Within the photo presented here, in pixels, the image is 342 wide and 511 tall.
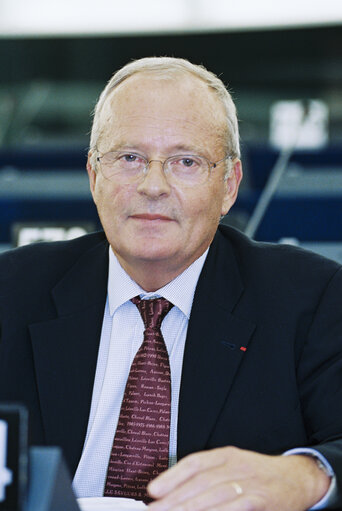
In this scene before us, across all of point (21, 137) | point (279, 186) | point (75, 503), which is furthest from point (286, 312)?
point (21, 137)

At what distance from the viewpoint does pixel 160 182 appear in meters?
1.36

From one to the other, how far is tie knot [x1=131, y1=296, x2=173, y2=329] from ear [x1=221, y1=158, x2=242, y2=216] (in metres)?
0.21

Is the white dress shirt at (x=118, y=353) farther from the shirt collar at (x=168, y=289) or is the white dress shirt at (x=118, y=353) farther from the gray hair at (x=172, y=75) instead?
the gray hair at (x=172, y=75)

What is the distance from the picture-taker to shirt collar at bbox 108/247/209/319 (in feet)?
4.68

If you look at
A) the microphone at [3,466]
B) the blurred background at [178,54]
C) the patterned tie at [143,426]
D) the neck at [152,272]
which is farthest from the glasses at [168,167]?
the blurred background at [178,54]

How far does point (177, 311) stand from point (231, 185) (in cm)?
27

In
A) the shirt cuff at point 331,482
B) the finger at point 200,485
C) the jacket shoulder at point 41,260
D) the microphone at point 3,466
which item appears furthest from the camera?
the jacket shoulder at point 41,260

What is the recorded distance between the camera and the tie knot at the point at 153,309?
4.57ft

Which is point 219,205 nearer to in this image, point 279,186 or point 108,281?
point 108,281

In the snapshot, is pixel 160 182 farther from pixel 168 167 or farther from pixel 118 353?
pixel 118 353

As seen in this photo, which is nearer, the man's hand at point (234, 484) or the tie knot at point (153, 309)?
the man's hand at point (234, 484)

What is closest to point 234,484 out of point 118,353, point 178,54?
point 118,353

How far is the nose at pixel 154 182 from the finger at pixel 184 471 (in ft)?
1.65

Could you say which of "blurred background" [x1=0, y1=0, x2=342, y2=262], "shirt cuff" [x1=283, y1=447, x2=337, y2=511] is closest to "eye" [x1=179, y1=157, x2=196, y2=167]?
"shirt cuff" [x1=283, y1=447, x2=337, y2=511]
